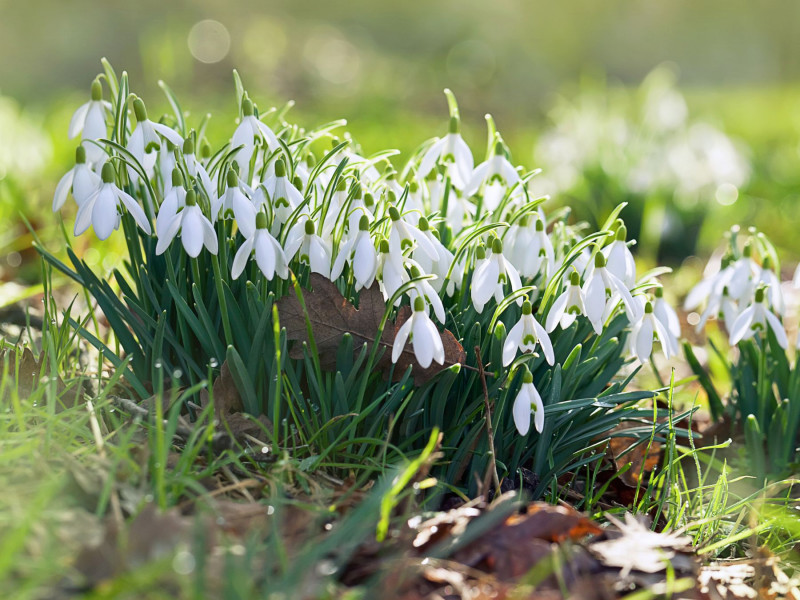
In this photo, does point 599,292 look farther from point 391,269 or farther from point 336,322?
point 336,322

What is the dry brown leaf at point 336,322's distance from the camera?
1.63m

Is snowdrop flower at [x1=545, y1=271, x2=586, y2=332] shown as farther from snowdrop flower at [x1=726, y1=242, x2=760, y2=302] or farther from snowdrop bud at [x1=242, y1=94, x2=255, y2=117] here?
snowdrop bud at [x1=242, y1=94, x2=255, y2=117]

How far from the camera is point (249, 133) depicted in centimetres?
176

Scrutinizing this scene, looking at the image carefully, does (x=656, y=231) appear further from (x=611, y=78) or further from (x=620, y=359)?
(x=611, y=78)

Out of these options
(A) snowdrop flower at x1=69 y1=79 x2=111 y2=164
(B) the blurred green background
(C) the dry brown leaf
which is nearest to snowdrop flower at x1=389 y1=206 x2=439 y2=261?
(C) the dry brown leaf

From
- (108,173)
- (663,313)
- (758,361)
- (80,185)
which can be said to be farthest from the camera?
(758,361)

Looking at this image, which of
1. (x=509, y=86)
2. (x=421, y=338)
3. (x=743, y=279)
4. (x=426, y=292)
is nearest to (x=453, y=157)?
(x=426, y=292)

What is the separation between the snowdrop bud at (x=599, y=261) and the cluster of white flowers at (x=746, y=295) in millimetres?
543

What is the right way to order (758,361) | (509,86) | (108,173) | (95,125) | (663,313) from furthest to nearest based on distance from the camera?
(509,86), (758,361), (663,313), (95,125), (108,173)

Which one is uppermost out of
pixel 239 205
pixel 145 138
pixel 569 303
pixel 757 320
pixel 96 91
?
pixel 96 91

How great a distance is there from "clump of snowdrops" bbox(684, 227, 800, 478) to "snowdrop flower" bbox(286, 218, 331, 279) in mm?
1040

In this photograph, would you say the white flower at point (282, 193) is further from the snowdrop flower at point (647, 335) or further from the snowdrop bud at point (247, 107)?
the snowdrop flower at point (647, 335)

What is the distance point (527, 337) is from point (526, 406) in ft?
0.49

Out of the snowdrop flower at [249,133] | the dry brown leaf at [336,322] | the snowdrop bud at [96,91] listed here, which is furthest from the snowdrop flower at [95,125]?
the dry brown leaf at [336,322]
